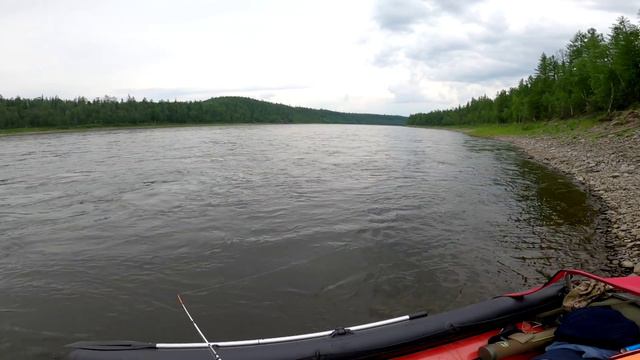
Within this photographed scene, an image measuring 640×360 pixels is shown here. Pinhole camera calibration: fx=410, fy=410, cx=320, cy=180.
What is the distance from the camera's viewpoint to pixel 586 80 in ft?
173

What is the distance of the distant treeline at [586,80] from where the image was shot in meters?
44.3

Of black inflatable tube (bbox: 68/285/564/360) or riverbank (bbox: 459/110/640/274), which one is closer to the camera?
black inflatable tube (bbox: 68/285/564/360)

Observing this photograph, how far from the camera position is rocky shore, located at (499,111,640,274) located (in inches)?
438

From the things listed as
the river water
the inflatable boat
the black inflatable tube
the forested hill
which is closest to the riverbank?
the river water

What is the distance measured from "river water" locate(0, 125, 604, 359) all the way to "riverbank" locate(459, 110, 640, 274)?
625 millimetres

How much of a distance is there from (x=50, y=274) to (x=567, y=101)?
6297 centimetres

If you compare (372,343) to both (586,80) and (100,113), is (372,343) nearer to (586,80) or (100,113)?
(586,80)

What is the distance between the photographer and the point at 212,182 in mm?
23016

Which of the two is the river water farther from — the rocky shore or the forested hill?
the forested hill

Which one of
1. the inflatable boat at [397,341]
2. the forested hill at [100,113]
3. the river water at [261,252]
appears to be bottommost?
the river water at [261,252]

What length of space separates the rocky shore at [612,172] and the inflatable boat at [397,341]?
183 inches

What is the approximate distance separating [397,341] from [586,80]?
59660mm

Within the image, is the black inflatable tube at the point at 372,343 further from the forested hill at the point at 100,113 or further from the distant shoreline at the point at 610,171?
the forested hill at the point at 100,113

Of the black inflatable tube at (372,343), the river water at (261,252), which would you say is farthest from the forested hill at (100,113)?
the black inflatable tube at (372,343)
